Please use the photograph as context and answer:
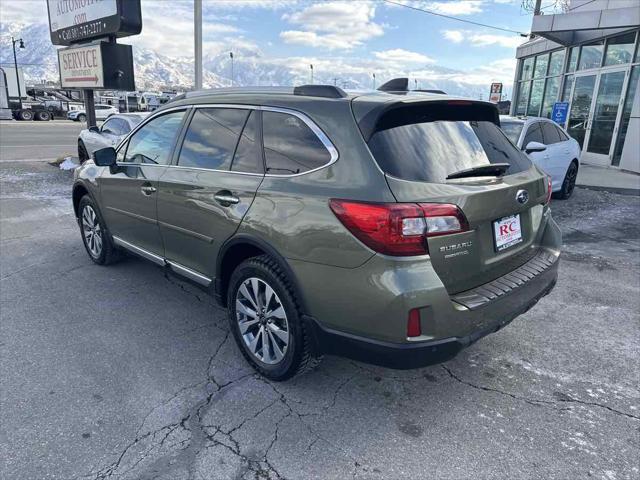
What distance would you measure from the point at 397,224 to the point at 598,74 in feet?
47.3

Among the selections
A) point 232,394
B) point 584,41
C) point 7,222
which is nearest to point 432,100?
point 232,394

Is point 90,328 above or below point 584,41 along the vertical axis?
below

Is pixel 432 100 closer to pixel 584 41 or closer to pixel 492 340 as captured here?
pixel 492 340

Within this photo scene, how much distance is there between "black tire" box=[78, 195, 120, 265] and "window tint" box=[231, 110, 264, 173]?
7.36 feet

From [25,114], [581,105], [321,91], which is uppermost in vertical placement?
[581,105]

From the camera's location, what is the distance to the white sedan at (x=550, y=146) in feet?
25.1

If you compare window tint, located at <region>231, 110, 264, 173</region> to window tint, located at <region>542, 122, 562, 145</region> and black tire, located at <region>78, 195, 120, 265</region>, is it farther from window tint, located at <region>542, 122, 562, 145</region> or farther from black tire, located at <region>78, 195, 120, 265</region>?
window tint, located at <region>542, 122, 562, 145</region>

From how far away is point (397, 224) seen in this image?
7.32 feet

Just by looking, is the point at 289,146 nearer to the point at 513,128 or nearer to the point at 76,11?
the point at 513,128

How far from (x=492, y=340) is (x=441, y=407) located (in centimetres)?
100

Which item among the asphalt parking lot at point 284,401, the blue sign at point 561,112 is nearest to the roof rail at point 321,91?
the asphalt parking lot at point 284,401

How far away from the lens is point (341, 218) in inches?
93.3

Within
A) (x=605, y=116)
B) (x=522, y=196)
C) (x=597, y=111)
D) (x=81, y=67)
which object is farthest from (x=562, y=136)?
(x=81, y=67)

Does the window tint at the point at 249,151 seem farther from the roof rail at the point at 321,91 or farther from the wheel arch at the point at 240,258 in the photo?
the wheel arch at the point at 240,258
